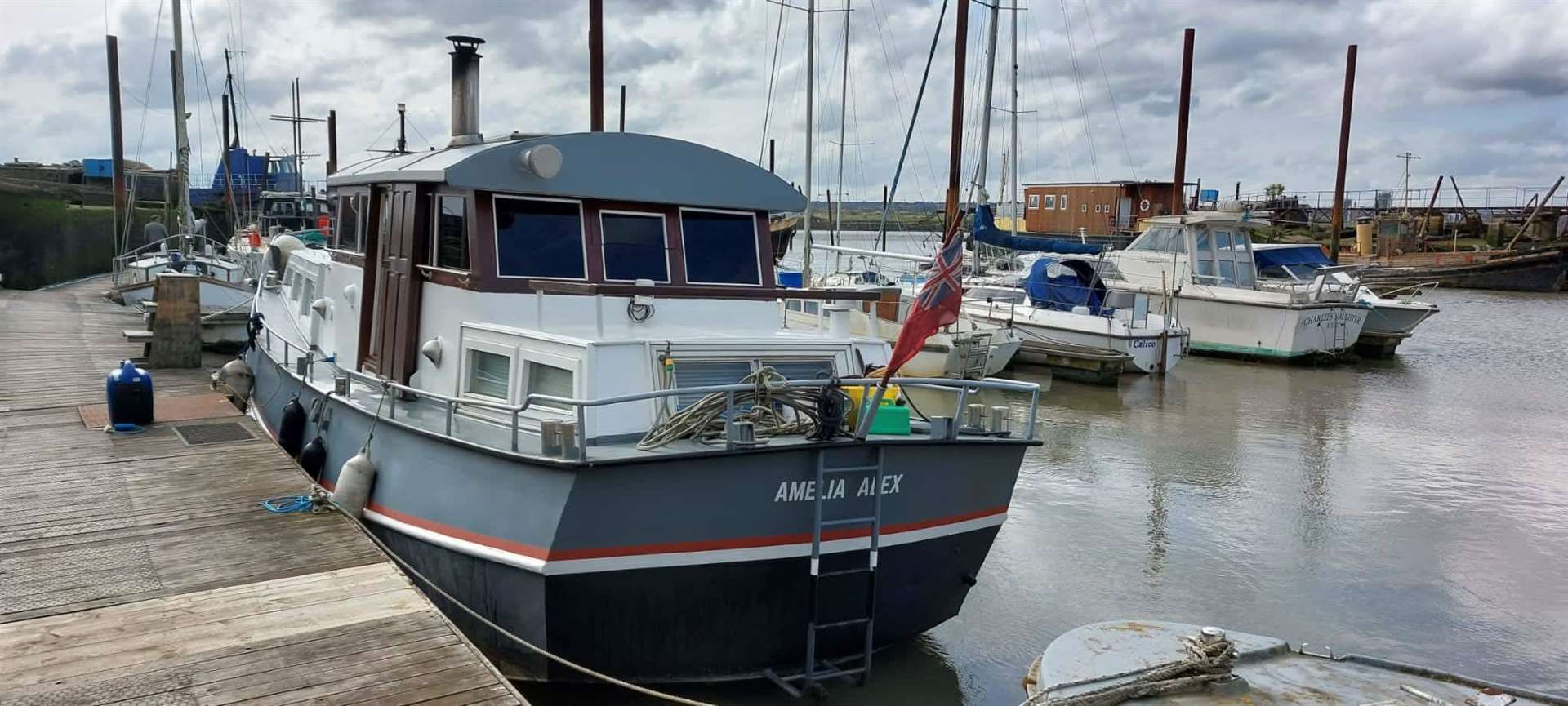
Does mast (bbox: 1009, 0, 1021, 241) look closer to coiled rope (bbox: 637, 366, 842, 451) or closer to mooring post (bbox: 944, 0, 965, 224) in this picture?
mooring post (bbox: 944, 0, 965, 224)

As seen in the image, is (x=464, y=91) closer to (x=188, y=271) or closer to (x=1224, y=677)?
(x=1224, y=677)

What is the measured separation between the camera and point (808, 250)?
838 inches

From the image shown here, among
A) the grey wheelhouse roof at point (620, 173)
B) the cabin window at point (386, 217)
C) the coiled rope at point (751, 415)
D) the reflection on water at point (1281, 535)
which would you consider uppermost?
the grey wheelhouse roof at point (620, 173)

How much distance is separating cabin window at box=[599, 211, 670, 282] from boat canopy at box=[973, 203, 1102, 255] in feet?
61.3

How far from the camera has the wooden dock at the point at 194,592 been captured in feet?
16.5

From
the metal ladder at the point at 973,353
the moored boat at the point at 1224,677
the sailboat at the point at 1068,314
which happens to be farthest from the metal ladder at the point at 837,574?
the sailboat at the point at 1068,314

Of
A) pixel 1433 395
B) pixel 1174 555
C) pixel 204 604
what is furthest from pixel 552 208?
pixel 1433 395

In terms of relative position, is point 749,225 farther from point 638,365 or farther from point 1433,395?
point 1433,395

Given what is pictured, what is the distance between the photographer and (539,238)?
7.82 metres

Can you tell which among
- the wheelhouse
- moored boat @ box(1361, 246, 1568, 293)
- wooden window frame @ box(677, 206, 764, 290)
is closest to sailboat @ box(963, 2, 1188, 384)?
the wheelhouse

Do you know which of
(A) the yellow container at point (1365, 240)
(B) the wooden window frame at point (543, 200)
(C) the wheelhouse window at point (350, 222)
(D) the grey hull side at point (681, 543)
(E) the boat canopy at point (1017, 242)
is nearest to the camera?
(D) the grey hull side at point (681, 543)

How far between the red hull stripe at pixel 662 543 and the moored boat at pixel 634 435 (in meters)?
0.02

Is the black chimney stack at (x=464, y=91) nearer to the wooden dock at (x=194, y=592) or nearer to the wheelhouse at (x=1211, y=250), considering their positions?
the wooden dock at (x=194, y=592)

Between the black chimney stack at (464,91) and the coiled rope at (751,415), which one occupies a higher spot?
the black chimney stack at (464,91)
